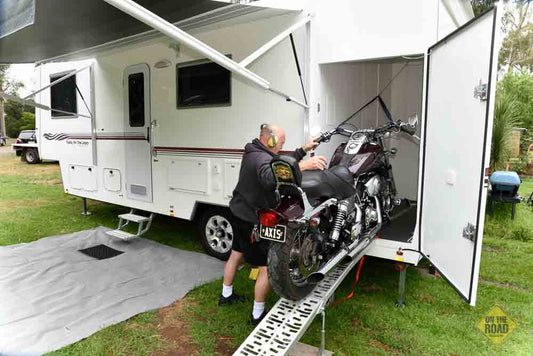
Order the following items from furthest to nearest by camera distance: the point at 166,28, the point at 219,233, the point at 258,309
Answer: the point at 219,233
the point at 258,309
the point at 166,28

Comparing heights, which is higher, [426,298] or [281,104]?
[281,104]

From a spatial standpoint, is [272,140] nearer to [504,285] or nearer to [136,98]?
[504,285]

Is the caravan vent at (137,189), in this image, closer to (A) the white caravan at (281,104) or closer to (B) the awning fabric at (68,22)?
(A) the white caravan at (281,104)

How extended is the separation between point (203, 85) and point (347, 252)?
2.66 meters

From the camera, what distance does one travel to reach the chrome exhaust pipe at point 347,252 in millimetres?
2814

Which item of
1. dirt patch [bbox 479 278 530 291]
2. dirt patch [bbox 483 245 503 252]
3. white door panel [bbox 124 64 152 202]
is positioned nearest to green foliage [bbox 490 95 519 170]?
dirt patch [bbox 483 245 503 252]

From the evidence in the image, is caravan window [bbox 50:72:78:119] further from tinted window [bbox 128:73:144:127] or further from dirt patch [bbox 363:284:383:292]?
dirt patch [bbox 363:284:383:292]

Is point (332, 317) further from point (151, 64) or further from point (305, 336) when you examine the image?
point (151, 64)

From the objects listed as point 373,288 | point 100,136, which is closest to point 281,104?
point 373,288

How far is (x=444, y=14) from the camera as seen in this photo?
3.45 metres

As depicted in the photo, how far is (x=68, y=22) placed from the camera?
4.07m

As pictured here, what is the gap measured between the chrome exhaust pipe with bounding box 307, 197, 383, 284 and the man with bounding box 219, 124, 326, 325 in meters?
0.51

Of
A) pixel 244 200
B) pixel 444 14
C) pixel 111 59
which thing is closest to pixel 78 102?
pixel 111 59

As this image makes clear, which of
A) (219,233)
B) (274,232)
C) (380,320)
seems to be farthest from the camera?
(219,233)
